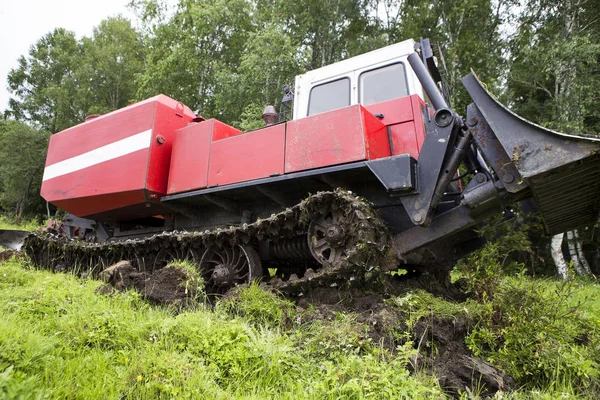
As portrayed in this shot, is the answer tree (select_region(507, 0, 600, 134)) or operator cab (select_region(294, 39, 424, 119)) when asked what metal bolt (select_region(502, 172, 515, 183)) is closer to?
operator cab (select_region(294, 39, 424, 119))

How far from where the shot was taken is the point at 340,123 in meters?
4.06

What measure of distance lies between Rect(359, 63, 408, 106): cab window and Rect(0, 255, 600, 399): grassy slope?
255 centimetres

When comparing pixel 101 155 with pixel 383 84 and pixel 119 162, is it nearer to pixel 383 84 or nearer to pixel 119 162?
pixel 119 162

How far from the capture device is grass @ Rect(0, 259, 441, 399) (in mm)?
2104

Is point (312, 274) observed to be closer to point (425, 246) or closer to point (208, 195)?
point (425, 246)

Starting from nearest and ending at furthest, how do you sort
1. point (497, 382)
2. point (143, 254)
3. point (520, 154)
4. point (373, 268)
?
point (497, 382)
point (520, 154)
point (373, 268)
point (143, 254)

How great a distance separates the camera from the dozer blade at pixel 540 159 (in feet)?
9.43

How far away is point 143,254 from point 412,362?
4.10 m

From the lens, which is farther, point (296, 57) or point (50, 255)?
point (296, 57)

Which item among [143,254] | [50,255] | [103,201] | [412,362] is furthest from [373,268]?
[50,255]

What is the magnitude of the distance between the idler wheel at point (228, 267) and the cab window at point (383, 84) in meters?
2.41

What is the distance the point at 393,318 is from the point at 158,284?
2.50 meters

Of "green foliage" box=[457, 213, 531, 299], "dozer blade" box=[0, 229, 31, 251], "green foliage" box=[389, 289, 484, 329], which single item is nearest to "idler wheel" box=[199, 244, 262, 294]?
"green foliage" box=[389, 289, 484, 329]

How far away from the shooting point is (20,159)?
931 inches
